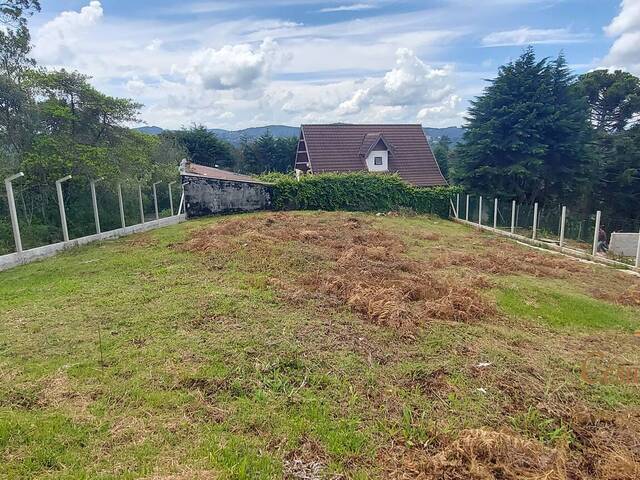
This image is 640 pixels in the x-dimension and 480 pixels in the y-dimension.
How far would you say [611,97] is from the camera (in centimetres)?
2431

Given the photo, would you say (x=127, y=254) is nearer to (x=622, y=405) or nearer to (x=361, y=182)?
(x=622, y=405)

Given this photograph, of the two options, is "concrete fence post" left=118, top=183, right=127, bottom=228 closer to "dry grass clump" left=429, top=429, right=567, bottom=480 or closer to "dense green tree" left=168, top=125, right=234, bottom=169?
"dry grass clump" left=429, top=429, right=567, bottom=480

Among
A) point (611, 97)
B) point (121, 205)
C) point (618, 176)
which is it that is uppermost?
point (611, 97)

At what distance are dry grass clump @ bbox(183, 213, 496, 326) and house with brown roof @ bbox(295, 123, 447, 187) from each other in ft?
43.5

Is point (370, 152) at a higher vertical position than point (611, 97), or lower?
lower

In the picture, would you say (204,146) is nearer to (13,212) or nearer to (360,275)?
(13,212)

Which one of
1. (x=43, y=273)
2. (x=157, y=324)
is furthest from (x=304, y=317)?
(x=43, y=273)

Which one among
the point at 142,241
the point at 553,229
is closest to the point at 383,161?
the point at 553,229

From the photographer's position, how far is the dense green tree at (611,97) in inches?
930

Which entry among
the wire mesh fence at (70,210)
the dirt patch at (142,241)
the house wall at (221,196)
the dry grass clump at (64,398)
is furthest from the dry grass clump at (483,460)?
the house wall at (221,196)

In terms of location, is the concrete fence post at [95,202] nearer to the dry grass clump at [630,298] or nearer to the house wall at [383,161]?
the dry grass clump at [630,298]

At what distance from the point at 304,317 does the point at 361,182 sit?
49.8ft

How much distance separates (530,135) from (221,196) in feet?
49.3

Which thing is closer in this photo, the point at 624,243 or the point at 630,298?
the point at 630,298
